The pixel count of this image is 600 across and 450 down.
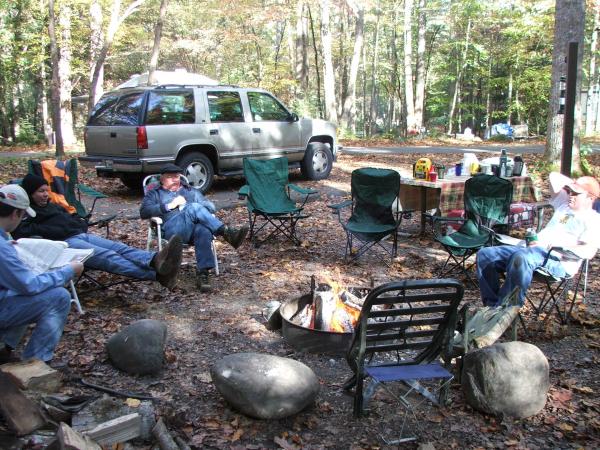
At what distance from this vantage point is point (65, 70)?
16.8 m

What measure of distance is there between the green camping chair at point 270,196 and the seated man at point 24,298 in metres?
3.24

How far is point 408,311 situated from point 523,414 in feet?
3.24

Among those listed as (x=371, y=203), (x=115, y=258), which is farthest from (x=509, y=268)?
(x=115, y=258)

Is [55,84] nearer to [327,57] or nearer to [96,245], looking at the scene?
[96,245]

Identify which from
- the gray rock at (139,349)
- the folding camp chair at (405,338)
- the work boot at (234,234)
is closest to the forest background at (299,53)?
the work boot at (234,234)

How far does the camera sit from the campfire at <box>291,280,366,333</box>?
383cm

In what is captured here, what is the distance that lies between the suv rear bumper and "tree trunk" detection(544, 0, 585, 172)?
6.80 m

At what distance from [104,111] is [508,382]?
743cm

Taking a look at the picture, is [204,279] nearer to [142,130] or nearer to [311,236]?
[311,236]

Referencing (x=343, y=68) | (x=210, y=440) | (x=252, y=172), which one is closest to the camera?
(x=210, y=440)

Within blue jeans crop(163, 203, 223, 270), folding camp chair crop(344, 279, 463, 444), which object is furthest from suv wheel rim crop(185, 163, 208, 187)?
folding camp chair crop(344, 279, 463, 444)

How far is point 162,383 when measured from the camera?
3.22 m

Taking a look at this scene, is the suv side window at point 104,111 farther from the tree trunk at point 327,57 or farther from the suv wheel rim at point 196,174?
the tree trunk at point 327,57

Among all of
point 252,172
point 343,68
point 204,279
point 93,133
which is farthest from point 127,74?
point 204,279
